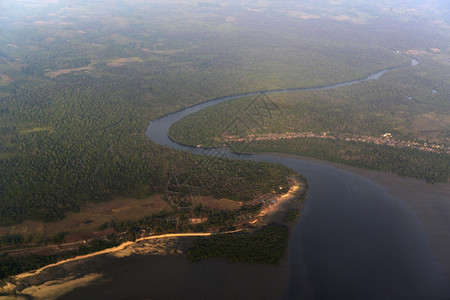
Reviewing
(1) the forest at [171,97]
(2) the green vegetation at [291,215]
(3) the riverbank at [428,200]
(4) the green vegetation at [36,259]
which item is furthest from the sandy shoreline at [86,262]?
(3) the riverbank at [428,200]

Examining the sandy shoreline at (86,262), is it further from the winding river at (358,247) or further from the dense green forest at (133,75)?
the dense green forest at (133,75)

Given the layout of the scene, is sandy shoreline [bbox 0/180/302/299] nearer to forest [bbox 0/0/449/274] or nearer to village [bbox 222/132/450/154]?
forest [bbox 0/0/449/274]

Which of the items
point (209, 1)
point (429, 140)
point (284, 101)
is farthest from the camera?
point (209, 1)

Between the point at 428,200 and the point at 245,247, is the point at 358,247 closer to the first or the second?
the point at 245,247

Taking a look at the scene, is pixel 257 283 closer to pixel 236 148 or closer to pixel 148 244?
pixel 148 244

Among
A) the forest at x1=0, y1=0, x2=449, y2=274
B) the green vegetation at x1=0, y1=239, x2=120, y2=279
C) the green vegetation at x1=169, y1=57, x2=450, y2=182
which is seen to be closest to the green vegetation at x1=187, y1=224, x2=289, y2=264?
the forest at x1=0, y1=0, x2=449, y2=274

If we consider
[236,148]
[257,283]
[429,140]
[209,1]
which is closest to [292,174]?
[236,148]
